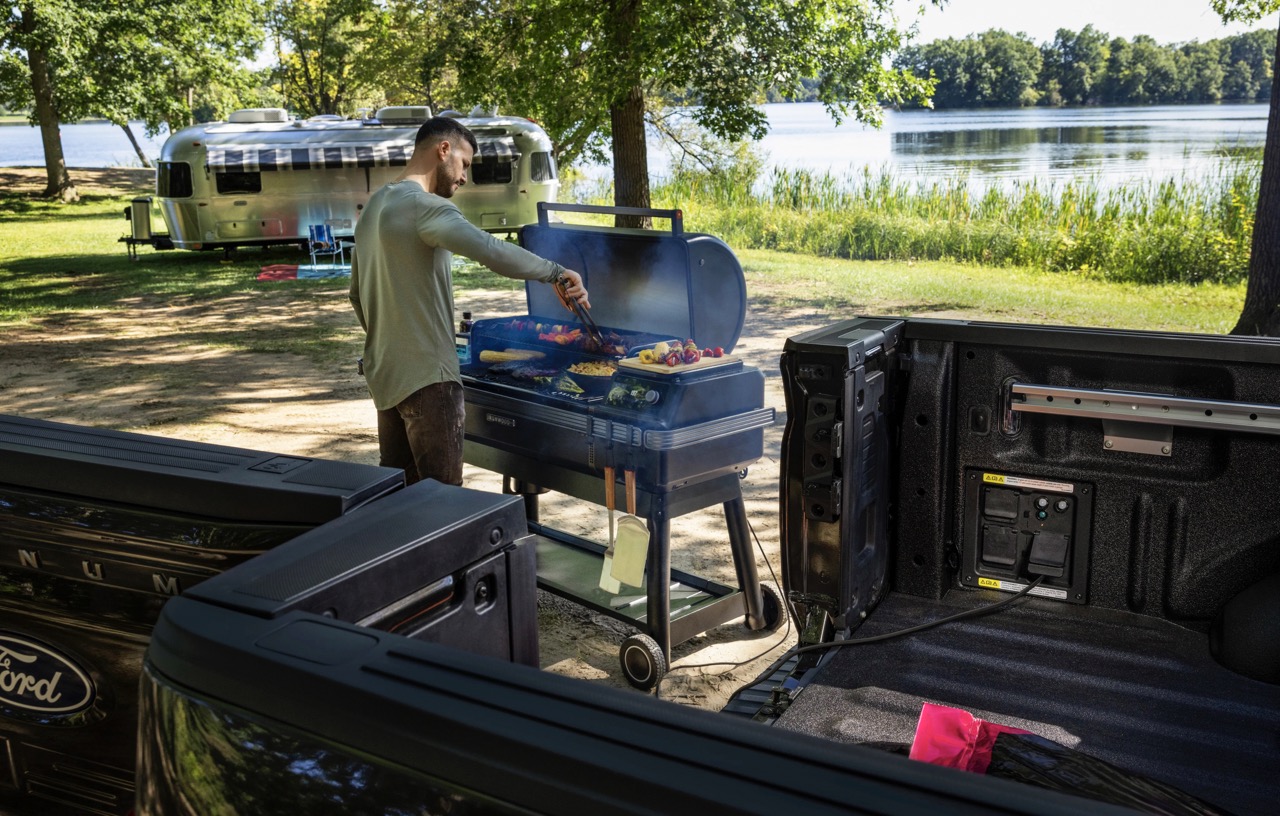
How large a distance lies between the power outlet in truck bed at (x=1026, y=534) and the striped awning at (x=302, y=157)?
49.8 feet

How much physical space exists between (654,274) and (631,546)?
129 cm

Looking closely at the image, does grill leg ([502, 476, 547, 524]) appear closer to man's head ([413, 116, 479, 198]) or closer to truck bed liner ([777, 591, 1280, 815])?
man's head ([413, 116, 479, 198])

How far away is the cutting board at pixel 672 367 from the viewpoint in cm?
385

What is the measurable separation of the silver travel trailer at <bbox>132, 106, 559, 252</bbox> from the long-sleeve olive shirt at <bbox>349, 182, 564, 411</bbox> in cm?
1367

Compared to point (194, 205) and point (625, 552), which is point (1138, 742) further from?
point (194, 205)

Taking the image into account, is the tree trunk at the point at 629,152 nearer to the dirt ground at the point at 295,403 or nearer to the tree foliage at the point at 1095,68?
the dirt ground at the point at 295,403

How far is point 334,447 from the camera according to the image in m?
7.36

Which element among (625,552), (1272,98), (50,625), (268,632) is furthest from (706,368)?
(1272,98)

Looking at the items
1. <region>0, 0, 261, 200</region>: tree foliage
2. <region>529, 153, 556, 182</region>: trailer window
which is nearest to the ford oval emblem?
<region>529, 153, 556, 182</region>: trailer window

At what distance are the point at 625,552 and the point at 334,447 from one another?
13.1ft

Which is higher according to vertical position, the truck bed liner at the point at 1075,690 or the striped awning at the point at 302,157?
the striped awning at the point at 302,157

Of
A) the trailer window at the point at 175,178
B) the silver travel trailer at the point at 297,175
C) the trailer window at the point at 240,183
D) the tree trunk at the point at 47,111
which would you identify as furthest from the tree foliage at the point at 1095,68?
the trailer window at the point at 175,178

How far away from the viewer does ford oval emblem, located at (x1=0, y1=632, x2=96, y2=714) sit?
1.62 m

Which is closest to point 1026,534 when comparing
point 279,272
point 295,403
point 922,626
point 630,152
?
point 922,626
